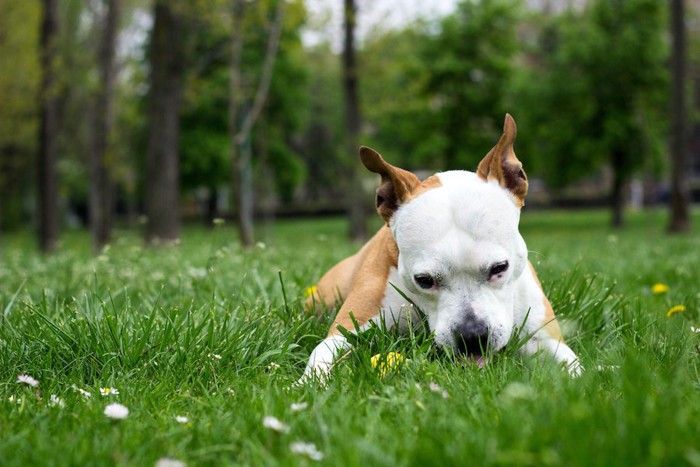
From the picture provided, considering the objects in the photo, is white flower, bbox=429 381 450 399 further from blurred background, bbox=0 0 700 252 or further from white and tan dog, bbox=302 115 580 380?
blurred background, bbox=0 0 700 252

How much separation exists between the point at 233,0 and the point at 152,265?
222 inches

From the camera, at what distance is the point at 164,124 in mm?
11438

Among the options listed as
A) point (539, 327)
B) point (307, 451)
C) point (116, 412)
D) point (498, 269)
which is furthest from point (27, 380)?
point (539, 327)

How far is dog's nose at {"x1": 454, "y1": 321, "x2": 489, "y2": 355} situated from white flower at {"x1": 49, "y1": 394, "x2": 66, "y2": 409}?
4.77ft

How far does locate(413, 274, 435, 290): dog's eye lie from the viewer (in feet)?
9.32

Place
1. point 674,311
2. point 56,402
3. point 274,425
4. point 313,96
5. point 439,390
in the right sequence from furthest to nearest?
point 313,96, point 674,311, point 56,402, point 439,390, point 274,425

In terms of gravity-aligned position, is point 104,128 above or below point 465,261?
above

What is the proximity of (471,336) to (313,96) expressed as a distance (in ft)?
133

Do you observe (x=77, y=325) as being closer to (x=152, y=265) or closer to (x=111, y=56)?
(x=152, y=265)

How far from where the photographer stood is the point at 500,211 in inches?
114

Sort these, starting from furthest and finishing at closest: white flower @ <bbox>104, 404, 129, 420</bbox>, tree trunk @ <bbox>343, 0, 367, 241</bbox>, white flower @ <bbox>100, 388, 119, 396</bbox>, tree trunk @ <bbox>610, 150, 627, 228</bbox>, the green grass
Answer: tree trunk @ <bbox>610, 150, 627, 228</bbox>
tree trunk @ <bbox>343, 0, 367, 241</bbox>
white flower @ <bbox>100, 388, 119, 396</bbox>
white flower @ <bbox>104, 404, 129, 420</bbox>
the green grass

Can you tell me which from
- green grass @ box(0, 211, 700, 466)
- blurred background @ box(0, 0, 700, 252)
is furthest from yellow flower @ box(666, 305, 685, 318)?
blurred background @ box(0, 0, 700, 252)

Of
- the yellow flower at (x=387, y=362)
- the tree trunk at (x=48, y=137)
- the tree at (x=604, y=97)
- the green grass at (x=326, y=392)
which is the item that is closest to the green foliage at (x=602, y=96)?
the tree at (x=604, y=97)

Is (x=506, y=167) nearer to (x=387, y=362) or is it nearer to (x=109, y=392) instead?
(x=387, y=362)
